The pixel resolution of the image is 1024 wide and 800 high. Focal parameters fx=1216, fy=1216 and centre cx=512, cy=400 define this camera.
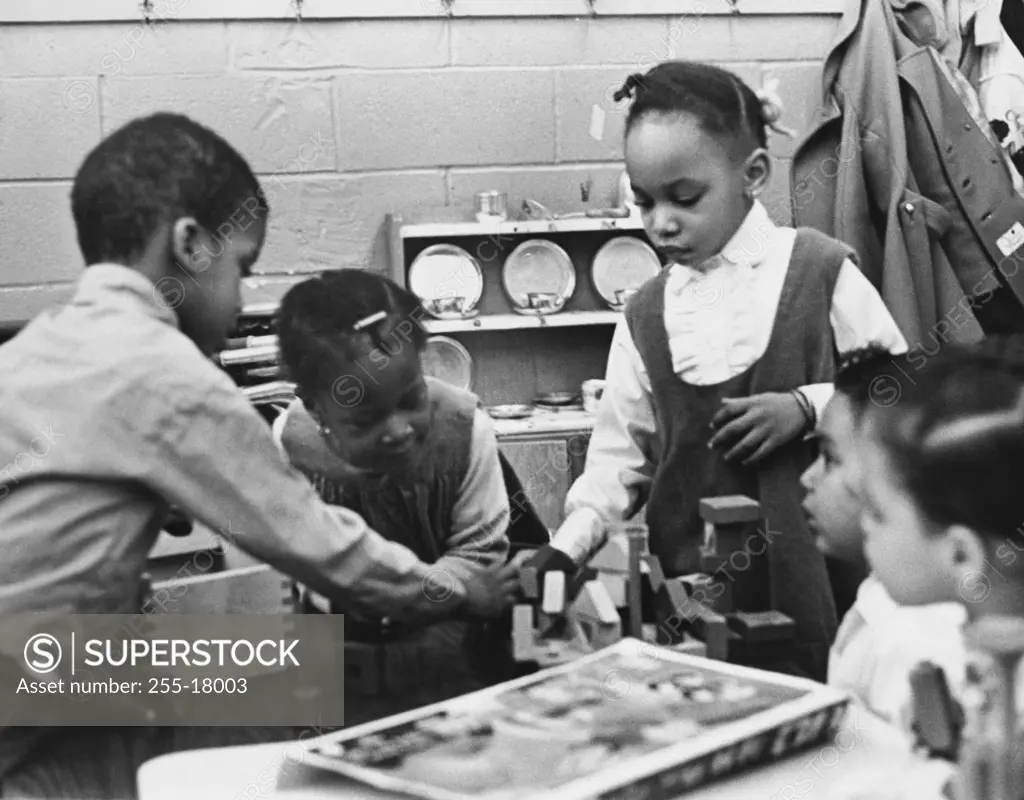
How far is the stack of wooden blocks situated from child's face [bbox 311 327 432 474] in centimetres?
46

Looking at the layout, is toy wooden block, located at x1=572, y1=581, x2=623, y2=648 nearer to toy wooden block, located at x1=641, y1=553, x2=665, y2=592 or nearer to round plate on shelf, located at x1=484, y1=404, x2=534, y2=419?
toy wooden block, located at x1=641, y1=553, x2=665, y2=592

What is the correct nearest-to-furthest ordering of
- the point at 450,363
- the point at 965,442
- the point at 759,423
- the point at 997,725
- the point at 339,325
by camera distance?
the point at 997,725 → the point at 965,442 → the point at 759,423 → the point at 339,325 → the point at 450,363

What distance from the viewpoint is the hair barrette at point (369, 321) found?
64.2 inches

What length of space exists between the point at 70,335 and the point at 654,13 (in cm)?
262

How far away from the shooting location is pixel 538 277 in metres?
3.41

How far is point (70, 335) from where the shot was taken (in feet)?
4.00

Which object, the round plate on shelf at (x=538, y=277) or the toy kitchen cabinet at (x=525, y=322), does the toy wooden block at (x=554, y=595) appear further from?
the round plate on shelf at (x=538, y=277)

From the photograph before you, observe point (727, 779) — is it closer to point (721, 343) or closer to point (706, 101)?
point (721, 343)

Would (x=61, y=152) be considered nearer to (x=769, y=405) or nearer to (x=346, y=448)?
(x=346, y=448)

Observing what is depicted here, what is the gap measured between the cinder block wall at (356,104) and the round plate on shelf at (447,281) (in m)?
0.14

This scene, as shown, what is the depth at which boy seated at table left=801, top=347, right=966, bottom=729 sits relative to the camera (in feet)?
3.77

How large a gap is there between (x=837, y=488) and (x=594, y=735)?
1.56 ft

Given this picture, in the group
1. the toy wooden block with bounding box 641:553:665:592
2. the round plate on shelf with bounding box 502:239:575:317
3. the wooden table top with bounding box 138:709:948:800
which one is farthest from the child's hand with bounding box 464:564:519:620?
the round plate on shelf with bounding box 502:239:575:317

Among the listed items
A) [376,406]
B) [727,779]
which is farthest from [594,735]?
[376,406]
